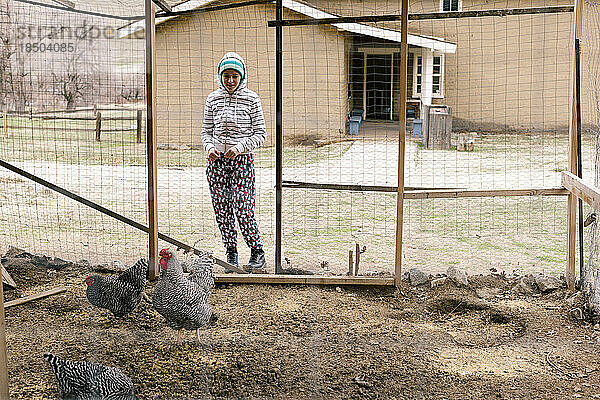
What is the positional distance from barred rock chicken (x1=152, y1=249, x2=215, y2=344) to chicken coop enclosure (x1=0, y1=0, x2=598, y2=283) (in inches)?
26.3

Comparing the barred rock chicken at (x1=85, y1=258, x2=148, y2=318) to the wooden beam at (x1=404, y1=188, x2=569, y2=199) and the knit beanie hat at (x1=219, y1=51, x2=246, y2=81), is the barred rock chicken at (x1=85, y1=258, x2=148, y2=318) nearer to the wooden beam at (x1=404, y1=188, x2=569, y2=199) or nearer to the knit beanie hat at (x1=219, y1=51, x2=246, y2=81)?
the knit beanie hat at (x1=219, y1=51, x2=246, y2=81)

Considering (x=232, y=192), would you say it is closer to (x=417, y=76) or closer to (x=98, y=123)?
(x=98, y=123)

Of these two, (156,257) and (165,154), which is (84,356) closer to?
(156,257)

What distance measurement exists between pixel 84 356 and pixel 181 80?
2599 mm

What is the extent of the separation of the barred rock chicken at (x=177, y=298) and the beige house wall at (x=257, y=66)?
157 centimetres

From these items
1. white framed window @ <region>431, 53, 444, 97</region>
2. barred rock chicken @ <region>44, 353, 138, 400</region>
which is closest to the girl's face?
white framed window @ <region>431, 53, 444, 97</region>

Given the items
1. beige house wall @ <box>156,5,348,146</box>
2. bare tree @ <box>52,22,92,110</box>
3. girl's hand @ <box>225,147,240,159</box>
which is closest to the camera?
bare tree @ <box>52,22,92,110</box>

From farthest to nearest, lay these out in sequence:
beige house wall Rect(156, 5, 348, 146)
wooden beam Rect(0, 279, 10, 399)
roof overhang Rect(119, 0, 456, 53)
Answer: beige house wall Rect(156, 5, 348, 146), roof overhang Rect(119, 0, 456, 53), wooden beam Rect(0, 279, 10, 399)

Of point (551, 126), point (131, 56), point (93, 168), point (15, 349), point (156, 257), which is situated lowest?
point (15, 349)

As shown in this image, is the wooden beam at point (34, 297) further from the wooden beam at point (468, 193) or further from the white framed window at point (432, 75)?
the white framed window at point (432, 75)

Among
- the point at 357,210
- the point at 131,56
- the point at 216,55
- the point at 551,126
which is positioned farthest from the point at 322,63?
the point at 131,56

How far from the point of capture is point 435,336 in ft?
8.77

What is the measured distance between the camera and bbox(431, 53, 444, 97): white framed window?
3887 millimetres

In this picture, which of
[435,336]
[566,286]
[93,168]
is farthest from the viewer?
[93,168]
